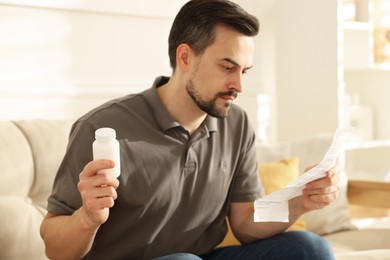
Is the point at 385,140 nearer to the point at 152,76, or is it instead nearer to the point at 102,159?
the point at 152,76

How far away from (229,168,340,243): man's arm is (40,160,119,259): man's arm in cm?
49

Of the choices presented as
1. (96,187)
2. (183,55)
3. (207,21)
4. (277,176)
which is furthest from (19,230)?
(277,176)

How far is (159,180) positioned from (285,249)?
37 cm

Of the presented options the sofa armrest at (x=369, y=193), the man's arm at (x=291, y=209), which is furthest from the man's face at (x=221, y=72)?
the sofa armrest at (x=369, y=193)

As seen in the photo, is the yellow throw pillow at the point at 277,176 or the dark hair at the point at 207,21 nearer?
the dark hair at the point at 207,21

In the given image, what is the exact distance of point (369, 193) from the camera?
2.71m

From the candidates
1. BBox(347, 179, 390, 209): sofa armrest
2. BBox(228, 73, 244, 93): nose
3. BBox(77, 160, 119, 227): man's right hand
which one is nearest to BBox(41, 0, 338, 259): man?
BBox(228, 73, 244, 93): nose

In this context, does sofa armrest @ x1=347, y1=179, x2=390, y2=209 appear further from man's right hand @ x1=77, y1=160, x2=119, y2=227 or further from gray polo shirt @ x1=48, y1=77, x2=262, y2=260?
man's right hand @ x1=77, y1=160, x2=119, y2=227

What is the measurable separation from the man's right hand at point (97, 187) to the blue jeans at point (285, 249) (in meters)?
0.39

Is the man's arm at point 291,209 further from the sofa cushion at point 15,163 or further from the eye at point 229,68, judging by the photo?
the sofa cushion at point 15,163

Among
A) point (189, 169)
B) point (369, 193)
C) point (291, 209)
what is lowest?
point (369, 193)

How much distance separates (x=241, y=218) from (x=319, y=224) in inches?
26.8

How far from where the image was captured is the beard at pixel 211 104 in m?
1.87

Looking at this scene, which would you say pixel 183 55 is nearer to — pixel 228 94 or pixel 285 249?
pixel 228 94
